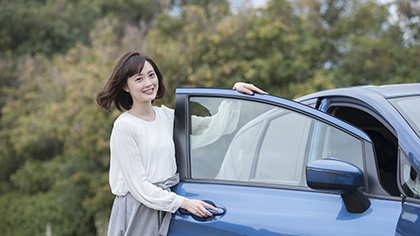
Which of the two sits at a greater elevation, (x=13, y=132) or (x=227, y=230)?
(x=227, y=230)

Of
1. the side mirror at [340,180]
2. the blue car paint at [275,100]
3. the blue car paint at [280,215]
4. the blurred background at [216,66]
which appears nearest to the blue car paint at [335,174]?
the side mirror at [340,180]

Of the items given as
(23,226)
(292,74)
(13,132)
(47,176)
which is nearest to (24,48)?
(13,132)

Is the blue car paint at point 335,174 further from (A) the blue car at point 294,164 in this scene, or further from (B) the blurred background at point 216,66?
(B) the blurred background at point 216,66

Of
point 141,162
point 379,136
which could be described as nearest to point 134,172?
point 141,162

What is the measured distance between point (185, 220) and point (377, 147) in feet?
4.24

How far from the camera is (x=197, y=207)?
1.76m

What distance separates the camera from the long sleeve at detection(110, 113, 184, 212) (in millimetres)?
1778

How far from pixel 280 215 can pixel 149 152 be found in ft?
2.31

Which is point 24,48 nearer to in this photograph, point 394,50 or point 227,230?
point 394,50

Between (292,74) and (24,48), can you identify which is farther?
(24,48)

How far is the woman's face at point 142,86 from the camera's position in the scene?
6.66 feet

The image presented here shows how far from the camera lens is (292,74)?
24.8 feet

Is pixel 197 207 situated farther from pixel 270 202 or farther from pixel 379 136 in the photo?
pixel 379 136

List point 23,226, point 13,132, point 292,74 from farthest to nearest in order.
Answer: point 13,132 < point 23,226 < point 292,74
